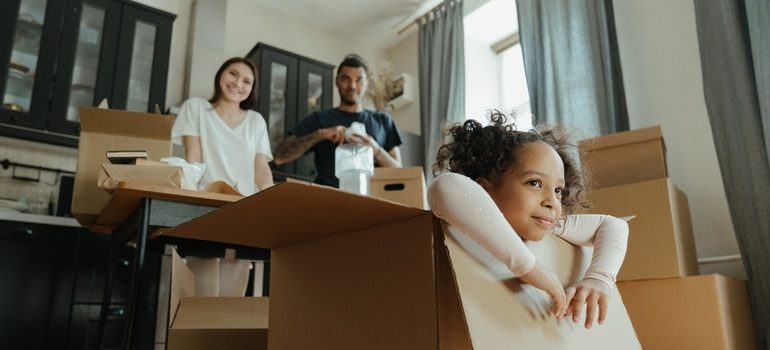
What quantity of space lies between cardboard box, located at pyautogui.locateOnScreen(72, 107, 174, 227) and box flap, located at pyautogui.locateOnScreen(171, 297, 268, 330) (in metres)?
0.64

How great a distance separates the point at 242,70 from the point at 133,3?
144cm

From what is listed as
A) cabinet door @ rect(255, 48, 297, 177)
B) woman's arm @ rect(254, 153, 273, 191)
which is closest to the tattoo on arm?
woman's arm @ rect(254, 153, 273, 191)

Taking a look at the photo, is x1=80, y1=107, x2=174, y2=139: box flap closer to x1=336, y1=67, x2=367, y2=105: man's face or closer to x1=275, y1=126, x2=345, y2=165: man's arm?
x1=275, y1=126, x2=345, y2=165: man's arm

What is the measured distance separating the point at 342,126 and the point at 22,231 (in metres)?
1.45

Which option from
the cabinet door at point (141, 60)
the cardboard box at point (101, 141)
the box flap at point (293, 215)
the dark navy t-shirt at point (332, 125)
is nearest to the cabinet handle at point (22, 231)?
the cabinet door at point (141, 60)

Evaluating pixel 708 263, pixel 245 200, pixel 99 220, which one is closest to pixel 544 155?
pixel 245 200

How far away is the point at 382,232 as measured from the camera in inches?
30.0

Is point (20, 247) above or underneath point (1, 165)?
Answer: underneath

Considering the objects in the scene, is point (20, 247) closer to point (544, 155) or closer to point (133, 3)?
point (133, 3)

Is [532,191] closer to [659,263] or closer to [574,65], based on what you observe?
[659,263]

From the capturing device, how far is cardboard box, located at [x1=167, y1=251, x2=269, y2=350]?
3.76 ft

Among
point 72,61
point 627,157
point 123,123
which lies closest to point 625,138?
point 627,157

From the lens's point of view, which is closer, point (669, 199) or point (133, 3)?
point (669, 199)

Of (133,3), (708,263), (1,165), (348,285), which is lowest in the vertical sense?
(348,285)
